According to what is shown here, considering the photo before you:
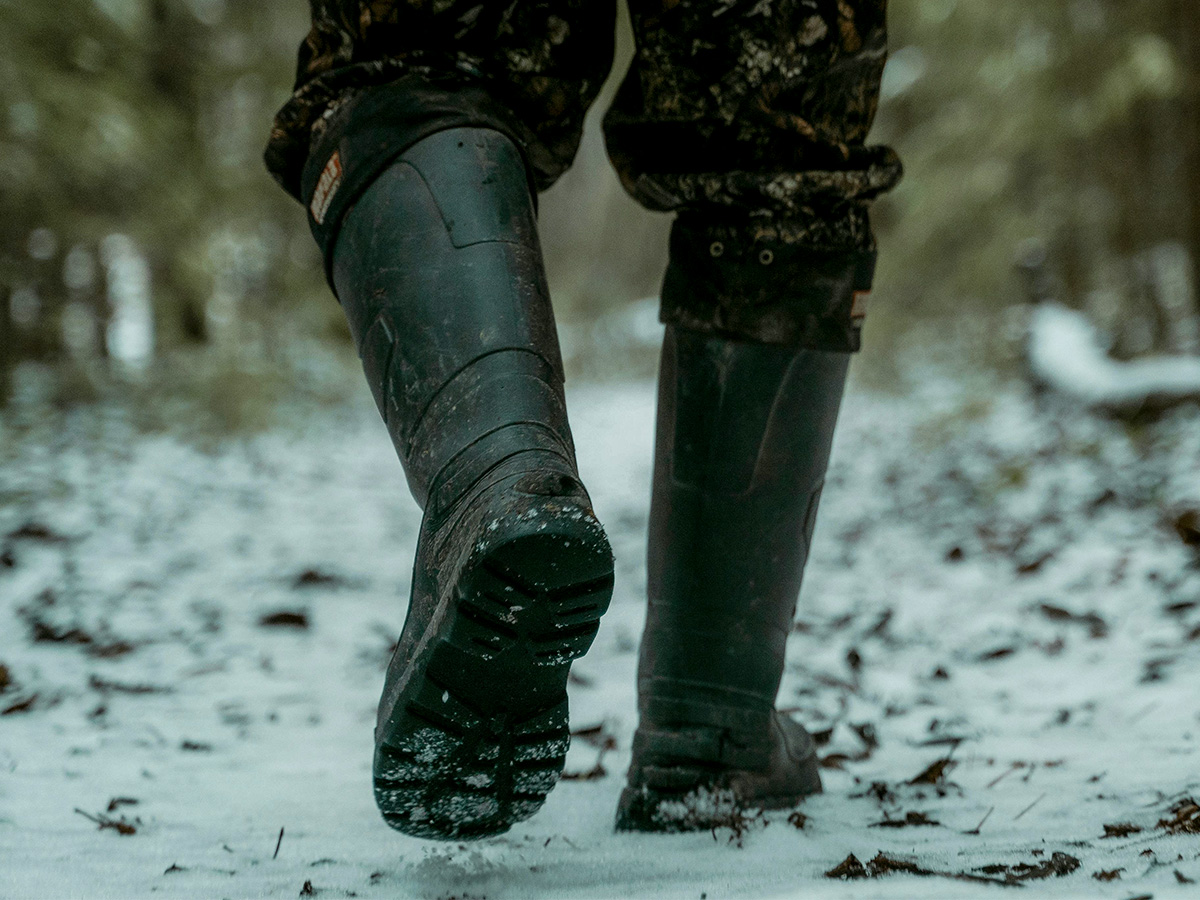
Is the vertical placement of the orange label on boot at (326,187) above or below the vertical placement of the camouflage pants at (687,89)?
below

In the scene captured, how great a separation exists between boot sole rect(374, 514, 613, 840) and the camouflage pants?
0.43 metres

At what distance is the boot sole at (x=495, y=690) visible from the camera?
2.57 feet

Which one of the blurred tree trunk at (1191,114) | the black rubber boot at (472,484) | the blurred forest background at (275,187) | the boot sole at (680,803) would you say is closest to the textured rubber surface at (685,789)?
the boot sole at (680,803)

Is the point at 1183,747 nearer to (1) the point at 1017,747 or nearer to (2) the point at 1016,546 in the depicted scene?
(1) the point at 1017,747

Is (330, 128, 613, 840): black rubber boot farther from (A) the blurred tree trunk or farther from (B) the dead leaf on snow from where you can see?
(A) the blurred tree trunk

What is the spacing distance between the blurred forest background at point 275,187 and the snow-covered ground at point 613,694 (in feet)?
3.86

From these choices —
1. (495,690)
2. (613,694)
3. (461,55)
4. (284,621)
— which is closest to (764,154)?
(461,55)

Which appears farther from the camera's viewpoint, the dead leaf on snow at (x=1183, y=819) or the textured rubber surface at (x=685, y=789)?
the textured rubber surface at (x=685, y=789)

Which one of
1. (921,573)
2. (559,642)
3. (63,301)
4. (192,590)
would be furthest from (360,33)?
Result: (63,301)

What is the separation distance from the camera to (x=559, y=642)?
829 millimetres

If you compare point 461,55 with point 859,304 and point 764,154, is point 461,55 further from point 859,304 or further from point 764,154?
point 859,304

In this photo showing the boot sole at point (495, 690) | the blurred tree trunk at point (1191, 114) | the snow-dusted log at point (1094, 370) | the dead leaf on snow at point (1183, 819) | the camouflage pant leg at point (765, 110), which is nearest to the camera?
the boot sole at point (495, 690)

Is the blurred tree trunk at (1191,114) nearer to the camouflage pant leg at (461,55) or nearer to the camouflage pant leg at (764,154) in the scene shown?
the camouflage pant leg at (764,154)

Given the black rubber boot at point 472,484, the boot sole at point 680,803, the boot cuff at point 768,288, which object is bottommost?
the boot sole at point 680,803
